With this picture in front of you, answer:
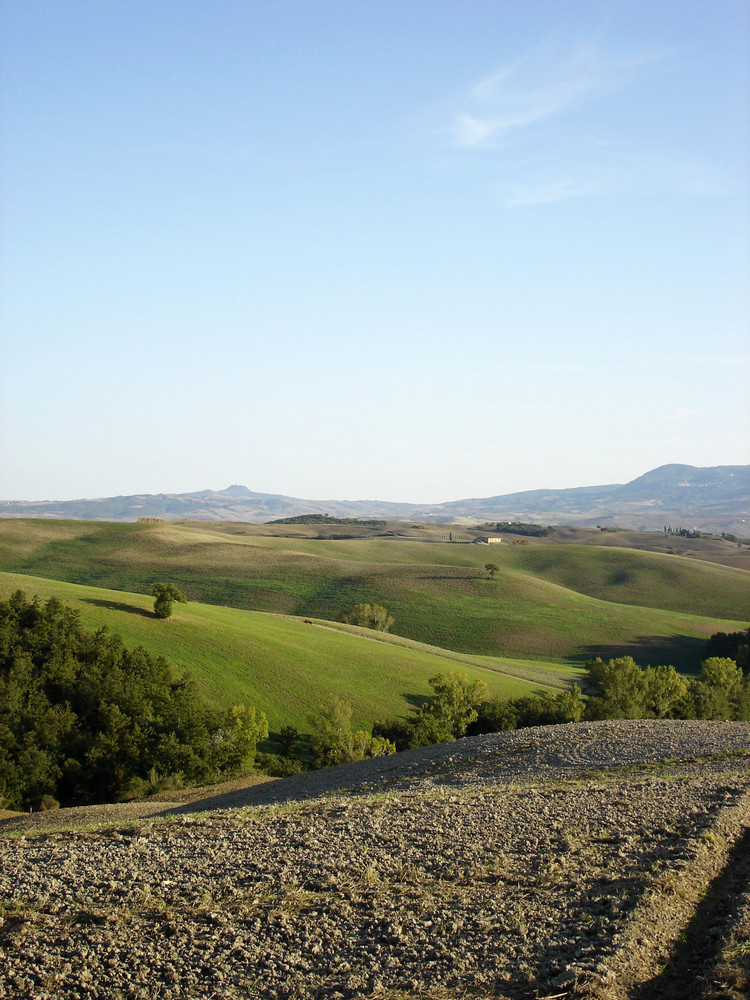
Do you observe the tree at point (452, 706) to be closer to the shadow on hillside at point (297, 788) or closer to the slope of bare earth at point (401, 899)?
the shadow on hillside at point (297, 788)

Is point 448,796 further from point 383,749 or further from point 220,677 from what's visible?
point 220,677

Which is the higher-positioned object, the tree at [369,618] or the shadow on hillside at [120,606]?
the shadow on hillside at [120,606]

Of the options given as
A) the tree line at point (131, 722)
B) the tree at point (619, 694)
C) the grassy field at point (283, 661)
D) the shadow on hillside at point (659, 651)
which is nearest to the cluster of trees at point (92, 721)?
the tree line at point (131, 722)

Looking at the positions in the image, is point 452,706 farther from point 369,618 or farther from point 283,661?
point 369,618

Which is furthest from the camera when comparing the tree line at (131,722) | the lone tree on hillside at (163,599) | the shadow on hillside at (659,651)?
the shadow on hillside at (659,651)

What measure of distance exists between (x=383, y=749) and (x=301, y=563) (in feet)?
277

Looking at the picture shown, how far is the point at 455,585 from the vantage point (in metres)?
115

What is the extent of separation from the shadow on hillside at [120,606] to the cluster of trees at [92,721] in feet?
68.1

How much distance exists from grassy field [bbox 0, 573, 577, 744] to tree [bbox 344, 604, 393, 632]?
15203 millimetres

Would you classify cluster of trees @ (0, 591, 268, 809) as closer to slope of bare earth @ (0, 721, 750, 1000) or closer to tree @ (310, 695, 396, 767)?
tree @ (310, 695, 396, 767)

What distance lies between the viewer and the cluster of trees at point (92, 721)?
1420 inches

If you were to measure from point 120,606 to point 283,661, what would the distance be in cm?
1681

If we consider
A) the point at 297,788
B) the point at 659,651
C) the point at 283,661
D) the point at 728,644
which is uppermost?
the point at 297,788

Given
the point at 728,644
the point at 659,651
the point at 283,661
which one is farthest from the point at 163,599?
the point at 728,644
